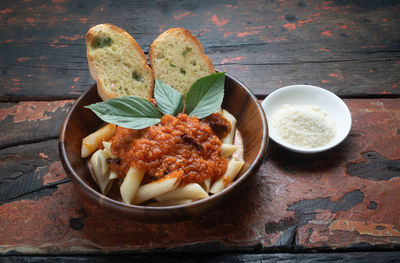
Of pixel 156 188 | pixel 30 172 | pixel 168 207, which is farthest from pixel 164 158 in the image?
pixel 30 172

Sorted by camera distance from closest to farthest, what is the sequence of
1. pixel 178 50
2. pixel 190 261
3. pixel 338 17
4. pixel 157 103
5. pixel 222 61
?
pixel 190 261, pixel 157 103, pixel 178 50, pixel 222 61, pixel 338 17

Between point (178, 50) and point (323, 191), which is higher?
point (178, 50)

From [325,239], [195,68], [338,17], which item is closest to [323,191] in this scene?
[325,239]

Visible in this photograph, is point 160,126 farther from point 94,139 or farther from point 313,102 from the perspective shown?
point 313,102

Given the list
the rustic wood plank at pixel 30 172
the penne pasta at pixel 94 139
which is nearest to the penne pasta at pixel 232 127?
the penne pasta at pixel 94 139

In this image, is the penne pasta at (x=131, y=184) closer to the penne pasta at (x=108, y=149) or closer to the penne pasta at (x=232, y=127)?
the penne pasta at (x=108, y=149)

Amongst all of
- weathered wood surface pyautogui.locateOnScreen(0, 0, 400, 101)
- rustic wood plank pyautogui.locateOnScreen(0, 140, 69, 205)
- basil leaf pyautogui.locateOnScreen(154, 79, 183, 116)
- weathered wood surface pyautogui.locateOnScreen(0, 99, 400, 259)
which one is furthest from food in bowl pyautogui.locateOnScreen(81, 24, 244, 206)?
weathered wood surface pyautogui.locateOnScreen(0, 0, 400, 101)

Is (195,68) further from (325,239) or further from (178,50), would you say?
(325,239)
